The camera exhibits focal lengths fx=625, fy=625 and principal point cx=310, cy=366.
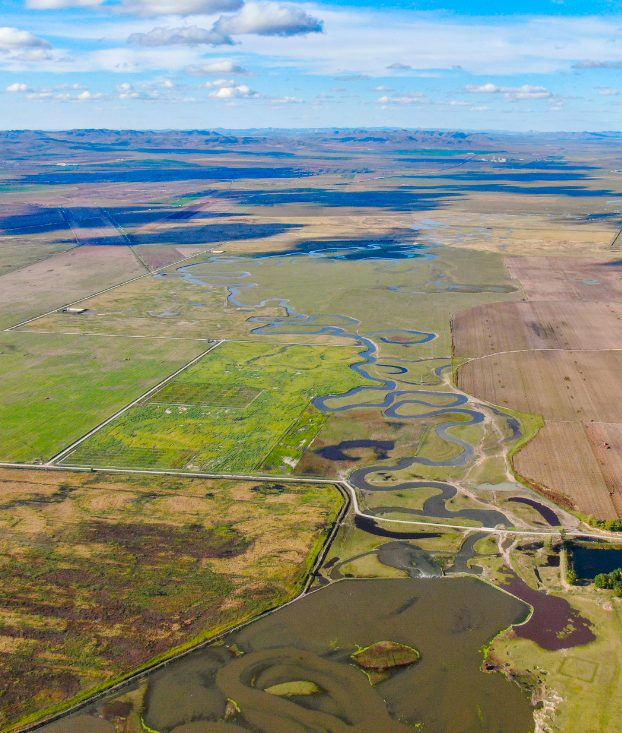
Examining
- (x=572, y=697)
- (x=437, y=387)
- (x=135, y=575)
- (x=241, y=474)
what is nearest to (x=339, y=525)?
(x=241, y=474)

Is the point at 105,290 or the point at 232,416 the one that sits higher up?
the point at 105,290

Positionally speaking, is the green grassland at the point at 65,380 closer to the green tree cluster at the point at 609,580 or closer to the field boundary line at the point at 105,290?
the field boundary line at the point at 105,290

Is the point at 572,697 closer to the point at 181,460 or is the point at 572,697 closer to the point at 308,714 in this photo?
the point at 308,714

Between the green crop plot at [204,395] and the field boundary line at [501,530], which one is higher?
the green crop plot at [204,395]

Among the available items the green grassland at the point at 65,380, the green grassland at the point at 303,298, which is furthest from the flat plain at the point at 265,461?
the green grassland at the point at 303,298

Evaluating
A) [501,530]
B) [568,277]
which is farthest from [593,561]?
[568,277]

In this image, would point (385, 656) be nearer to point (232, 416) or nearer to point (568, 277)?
point (232, 416)

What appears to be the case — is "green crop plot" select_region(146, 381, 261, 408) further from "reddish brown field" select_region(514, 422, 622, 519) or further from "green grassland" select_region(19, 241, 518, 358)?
"reddish brown field" select_region(514, 422, 622, 519)
